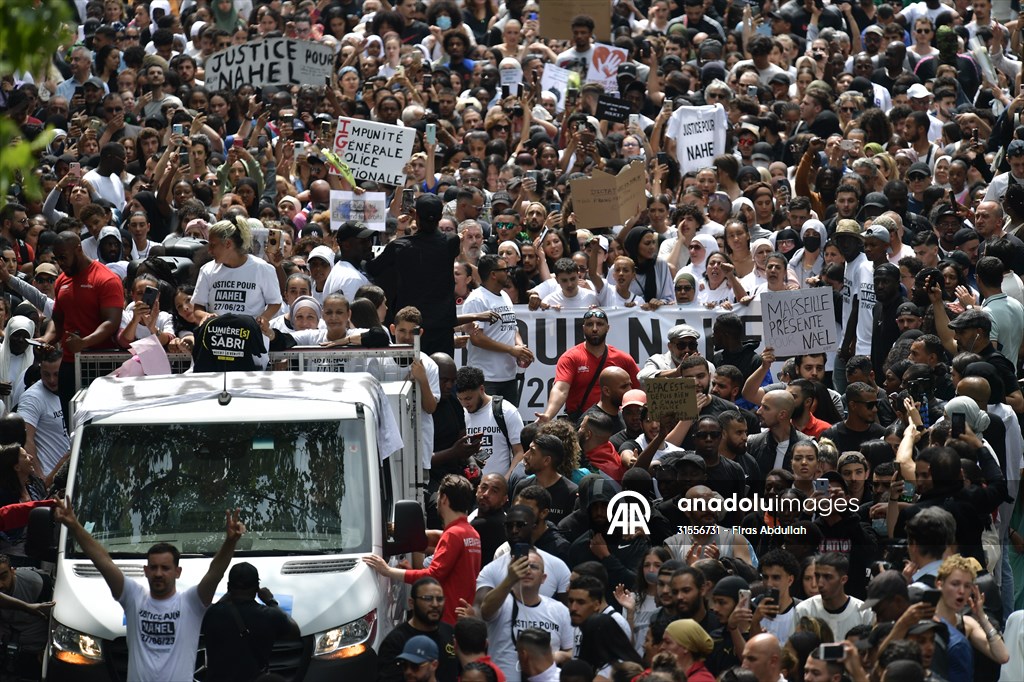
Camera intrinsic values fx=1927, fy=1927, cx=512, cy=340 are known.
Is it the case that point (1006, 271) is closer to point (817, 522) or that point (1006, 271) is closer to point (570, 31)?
point (817, 522)

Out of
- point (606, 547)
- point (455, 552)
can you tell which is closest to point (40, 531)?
point (455, 552)

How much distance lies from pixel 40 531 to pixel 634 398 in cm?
552

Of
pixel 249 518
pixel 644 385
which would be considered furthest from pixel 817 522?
pixel 249 518

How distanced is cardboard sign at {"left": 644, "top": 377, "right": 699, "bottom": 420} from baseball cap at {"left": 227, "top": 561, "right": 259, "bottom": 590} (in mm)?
4404

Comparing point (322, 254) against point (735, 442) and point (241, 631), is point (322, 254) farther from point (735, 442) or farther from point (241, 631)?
point (241, 631)

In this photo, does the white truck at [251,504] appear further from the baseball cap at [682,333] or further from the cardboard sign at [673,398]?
the baseball cap at [682,333]

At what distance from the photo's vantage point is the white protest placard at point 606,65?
78.3ft

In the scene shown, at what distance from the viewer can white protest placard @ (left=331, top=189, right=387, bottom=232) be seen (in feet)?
61.7

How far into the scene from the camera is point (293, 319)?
16.0 m

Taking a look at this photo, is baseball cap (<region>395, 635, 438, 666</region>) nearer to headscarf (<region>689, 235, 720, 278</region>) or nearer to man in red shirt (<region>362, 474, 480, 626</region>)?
man in red shirt (<region>362, 474, 480, 626</region>)

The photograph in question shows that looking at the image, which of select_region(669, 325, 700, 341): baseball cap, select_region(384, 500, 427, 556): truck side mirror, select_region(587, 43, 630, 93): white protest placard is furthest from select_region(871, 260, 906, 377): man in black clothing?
select_region(587, 43, 630, 93): white protest placard

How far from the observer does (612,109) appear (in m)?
22.2

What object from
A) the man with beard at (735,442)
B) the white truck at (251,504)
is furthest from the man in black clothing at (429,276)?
the white truck at (251,504)

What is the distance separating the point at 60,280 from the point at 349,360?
3775 millimetres
